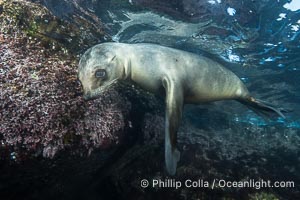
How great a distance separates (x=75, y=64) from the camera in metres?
4.82

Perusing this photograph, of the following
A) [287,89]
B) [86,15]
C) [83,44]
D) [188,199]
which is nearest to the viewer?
[188,199]

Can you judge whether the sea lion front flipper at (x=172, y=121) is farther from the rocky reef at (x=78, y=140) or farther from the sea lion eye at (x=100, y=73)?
the sea lion eye at (x=100, y=73)

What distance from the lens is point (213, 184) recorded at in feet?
16.3

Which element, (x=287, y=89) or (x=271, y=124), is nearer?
(x=287, y=89)

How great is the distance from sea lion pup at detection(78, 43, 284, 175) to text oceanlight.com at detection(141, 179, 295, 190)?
128 cm

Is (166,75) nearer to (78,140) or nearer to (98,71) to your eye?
(98,71)

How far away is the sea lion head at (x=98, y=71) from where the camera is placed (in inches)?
156

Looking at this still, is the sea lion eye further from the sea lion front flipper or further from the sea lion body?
the sea lion front flipper

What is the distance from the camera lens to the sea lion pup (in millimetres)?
4004

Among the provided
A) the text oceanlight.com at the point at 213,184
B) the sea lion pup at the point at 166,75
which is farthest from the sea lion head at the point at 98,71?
the text oceanlight.com at the point at 213,184

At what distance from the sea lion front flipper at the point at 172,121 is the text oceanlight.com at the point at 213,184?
1.25 m

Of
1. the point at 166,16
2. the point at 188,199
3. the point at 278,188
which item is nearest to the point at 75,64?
the point at 188,199

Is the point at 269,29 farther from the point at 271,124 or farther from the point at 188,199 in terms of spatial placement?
the point at 271,124

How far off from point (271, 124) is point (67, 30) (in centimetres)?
1761
